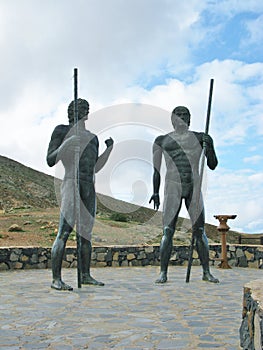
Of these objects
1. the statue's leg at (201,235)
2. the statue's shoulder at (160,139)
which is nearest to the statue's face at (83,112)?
the statue's shoulder at (160,139)

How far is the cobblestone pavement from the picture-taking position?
3461 mm

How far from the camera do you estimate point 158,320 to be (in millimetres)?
4230

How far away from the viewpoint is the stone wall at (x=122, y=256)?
980 centimetres

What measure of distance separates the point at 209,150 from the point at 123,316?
331 centimetres

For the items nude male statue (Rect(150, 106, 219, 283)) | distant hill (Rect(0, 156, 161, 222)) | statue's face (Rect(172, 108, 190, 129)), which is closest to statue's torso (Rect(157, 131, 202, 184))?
nude male statue (Rect(150, 106, 219, 283))

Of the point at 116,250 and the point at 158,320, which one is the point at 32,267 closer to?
the point at 116,250

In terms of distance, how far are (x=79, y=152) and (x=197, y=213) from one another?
1888mm

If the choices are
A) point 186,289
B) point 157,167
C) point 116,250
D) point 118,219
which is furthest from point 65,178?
point 118,219

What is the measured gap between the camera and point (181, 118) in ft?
23.4

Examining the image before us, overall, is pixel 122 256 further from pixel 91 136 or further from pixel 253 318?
pixel 253 318

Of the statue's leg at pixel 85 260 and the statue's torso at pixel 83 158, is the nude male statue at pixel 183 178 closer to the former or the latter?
the statue's leg at pixel 85 260

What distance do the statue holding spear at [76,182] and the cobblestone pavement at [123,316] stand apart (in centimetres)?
40

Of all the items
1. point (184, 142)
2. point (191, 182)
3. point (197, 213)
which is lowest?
point (197, 213)

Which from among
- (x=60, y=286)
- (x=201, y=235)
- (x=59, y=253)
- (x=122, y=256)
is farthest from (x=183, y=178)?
(x=122, y=256)
